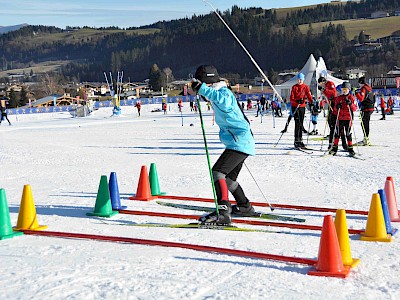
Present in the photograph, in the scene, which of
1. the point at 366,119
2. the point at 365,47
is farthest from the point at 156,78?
the point at 366,119

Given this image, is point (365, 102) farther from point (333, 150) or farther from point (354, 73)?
point (354, 73)

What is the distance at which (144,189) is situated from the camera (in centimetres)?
789

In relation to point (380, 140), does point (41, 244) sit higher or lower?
higher

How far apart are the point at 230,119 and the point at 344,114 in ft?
23.5

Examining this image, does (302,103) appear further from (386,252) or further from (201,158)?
(386,252)

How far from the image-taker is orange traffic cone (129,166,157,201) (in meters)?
7.85

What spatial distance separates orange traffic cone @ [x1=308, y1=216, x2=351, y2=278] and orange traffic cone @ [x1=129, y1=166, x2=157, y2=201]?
3.77m

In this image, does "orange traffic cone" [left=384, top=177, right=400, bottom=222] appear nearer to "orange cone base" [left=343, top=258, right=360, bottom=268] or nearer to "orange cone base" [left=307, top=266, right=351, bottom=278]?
"orange cone base" [left=343, top=258, right=360, bottom=268]

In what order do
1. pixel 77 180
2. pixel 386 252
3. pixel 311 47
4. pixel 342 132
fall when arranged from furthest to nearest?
→ pixel 311 47, pixel 342 132, pixel 77 180, pixel 386 252

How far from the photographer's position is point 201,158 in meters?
13.1

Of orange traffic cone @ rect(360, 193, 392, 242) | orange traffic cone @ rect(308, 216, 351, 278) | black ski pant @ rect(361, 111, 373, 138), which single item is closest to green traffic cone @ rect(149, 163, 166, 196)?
orange traffic cone @ rect(360, 193, 392, 242)

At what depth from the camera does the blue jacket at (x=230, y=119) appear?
5863mm

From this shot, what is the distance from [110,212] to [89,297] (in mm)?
2907

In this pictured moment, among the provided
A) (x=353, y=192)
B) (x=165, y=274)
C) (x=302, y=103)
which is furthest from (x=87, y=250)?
(x=302, y=103)
